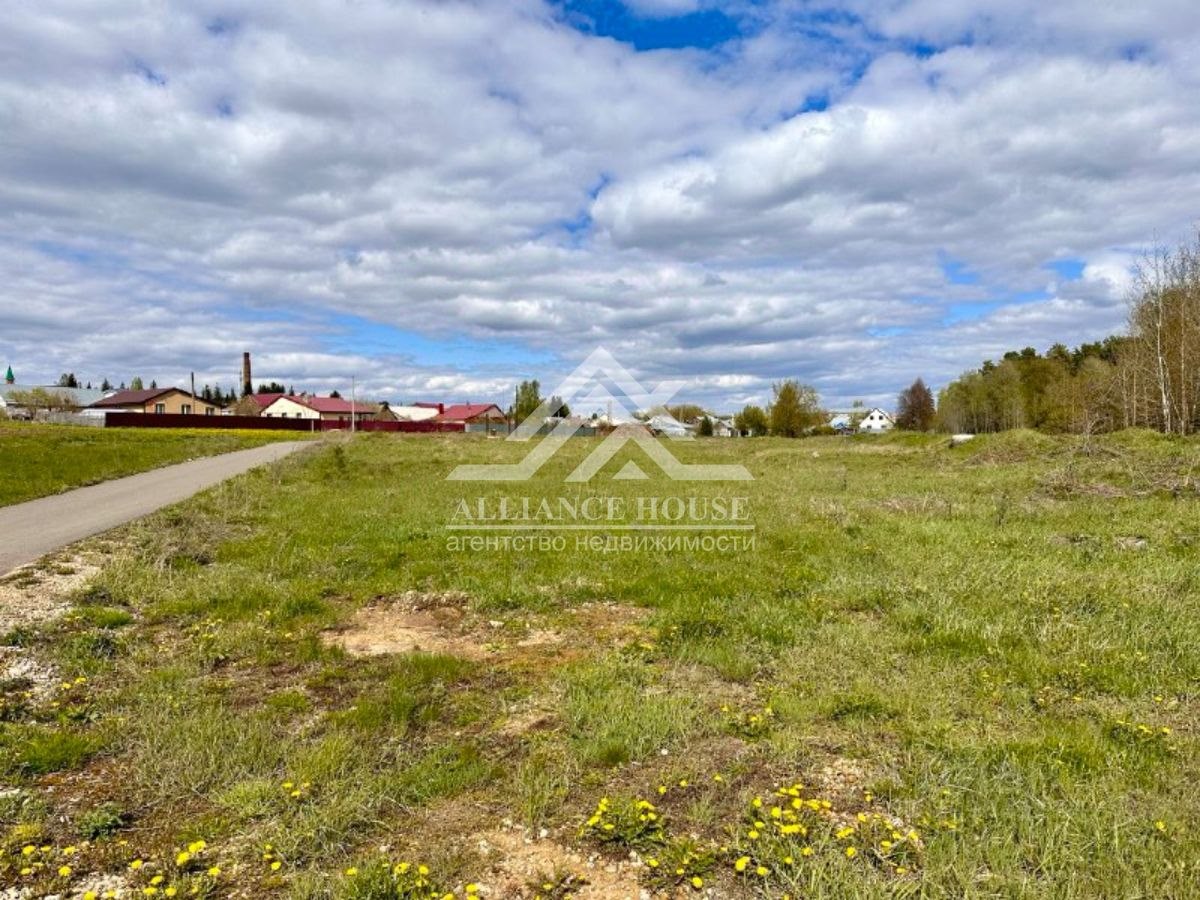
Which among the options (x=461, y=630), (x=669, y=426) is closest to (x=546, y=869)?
(x=461, y=630)

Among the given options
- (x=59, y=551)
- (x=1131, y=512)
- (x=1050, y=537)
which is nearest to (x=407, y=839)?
(x=59, y=551)

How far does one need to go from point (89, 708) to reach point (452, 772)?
296cm

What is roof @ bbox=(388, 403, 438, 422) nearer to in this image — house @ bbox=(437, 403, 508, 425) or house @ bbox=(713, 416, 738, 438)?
house @ bbox=(437, 403, 508, 425)

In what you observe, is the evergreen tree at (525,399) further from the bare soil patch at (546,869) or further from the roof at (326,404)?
the bare soil patch at (546,869)

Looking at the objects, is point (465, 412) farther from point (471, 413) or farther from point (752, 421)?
point (752, 421)

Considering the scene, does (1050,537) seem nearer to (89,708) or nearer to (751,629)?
(751,629)

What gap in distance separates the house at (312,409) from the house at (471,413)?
11660 mm

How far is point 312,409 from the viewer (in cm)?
8675

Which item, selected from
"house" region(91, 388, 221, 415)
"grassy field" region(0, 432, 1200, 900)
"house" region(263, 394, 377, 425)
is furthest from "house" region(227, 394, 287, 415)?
"grassy field" region(0, 432, 1200, 900)

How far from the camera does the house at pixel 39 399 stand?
2921 inches

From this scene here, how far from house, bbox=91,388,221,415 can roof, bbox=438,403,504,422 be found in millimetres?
31854

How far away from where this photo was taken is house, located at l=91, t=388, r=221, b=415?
250 feet

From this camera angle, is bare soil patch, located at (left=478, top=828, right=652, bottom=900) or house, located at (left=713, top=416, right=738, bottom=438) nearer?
Result: bare soil patch, located at (left=478, top=828, right=652, bottom=900)

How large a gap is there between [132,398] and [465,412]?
141 feet
